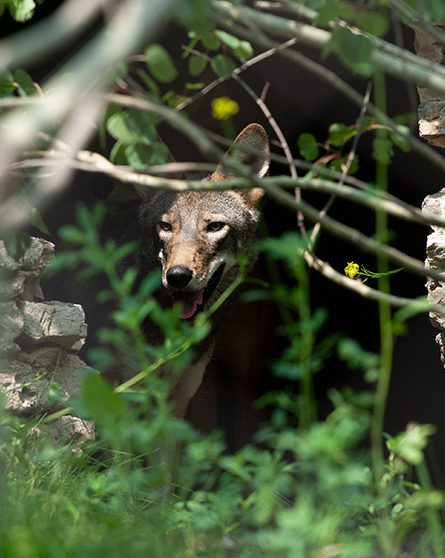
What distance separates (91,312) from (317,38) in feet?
12.4

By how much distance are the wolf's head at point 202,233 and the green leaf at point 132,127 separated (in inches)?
98.4

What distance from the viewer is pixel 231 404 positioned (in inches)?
319

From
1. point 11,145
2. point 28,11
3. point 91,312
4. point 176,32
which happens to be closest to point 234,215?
point 91,312

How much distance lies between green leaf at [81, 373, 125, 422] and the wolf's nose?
10.0 ft

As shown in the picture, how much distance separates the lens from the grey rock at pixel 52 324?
195 inches

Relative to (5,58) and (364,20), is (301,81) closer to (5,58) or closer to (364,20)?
(364,20)

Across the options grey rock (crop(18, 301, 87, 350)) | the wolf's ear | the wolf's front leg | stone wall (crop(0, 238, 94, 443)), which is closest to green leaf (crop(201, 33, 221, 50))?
stone wall (crop(0, 238, 94, 443))

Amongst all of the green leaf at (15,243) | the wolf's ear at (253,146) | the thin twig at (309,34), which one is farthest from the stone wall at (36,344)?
the thin twig at (309,34)

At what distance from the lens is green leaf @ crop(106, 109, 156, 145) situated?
Answer: 3070 mm

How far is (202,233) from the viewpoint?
6039 mm

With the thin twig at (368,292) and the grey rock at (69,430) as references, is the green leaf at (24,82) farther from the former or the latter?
the grey rock at (69,430)

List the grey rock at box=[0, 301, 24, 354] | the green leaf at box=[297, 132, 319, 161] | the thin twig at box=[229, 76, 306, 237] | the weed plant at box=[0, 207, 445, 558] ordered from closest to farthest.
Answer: the weed plant at box=[0, 207, 445, 558], the thin twig at box=[229, 76, 306, 237], the green leaf at box=[297, 132, 319, 161], the grey rock at box=[0, 301, 24, 354]

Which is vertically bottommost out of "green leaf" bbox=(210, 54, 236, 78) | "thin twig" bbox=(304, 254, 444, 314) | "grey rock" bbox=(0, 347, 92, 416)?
"grey rock" bbox=(0, 347, 92, 416)

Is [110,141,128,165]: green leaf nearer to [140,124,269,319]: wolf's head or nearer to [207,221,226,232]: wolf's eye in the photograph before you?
[140,124,269,319]: wolf's head
